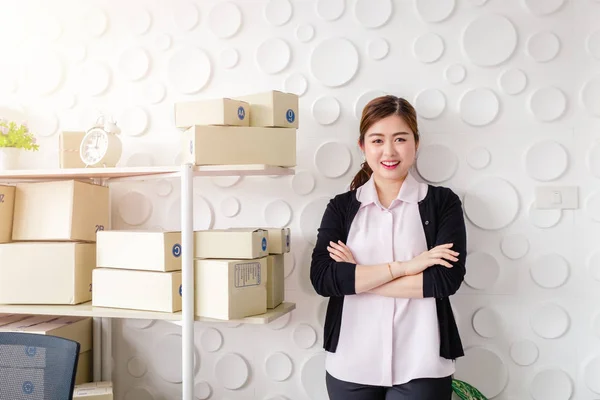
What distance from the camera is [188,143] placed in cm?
201

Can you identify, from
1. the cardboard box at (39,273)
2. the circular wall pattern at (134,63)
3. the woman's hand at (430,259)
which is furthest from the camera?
the circular wall pattern at (134,63)

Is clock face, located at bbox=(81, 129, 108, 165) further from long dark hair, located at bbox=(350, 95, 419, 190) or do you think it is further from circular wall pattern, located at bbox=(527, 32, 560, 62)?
circular wall pattern, located at bbox=(527, 32, 560, 62)

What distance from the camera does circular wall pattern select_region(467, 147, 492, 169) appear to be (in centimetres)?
219

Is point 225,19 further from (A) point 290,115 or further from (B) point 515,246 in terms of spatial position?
(B) point 515,246

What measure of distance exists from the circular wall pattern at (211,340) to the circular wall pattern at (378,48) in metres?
1.39

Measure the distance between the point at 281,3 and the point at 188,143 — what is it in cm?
79

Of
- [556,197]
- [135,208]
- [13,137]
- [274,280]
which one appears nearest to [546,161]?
[556,197]

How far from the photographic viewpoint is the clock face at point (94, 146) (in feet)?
6.97

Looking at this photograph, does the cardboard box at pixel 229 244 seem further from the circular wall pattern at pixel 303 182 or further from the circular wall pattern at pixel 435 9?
the circular wall pattern at pixel 435 9

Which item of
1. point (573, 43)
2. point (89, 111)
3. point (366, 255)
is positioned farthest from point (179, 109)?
point (573, 43)

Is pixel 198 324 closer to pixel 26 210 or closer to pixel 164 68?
pixel 26 210

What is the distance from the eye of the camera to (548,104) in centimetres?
216

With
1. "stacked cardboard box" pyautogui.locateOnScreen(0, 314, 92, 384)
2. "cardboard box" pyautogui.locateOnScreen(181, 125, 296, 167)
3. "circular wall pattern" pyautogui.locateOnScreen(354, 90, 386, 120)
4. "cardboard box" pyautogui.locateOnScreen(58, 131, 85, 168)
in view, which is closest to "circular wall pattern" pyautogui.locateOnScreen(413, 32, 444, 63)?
"circular wall pattern" pyautogui.locateOnScreen(354, 90, 386, 120)

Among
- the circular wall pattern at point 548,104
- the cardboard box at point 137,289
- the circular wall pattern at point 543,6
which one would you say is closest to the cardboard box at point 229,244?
the cardboard box at point 137,289
